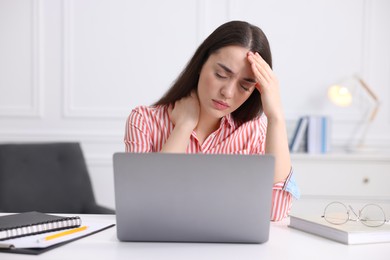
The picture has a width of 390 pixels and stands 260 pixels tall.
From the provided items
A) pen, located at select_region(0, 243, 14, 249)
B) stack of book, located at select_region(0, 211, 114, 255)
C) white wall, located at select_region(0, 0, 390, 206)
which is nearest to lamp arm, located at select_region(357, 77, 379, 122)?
white wall, located at select_region(0, 0, 390, 206)

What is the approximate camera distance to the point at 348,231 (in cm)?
130

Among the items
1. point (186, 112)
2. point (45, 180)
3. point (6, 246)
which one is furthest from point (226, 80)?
point (45, 180)

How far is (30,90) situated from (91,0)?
690mm

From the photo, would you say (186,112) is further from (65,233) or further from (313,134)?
(313,134)

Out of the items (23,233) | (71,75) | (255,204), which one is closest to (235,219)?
(255,204)

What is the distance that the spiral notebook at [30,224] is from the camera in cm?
127

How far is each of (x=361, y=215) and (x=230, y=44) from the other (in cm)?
74

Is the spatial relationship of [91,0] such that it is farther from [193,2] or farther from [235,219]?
[235,219]

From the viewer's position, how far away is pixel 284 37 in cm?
355

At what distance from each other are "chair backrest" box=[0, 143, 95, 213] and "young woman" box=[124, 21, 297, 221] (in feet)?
3.93

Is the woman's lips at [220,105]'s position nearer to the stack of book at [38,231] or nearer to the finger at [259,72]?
the finger at [259,72]

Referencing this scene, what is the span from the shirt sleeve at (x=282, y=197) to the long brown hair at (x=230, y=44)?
397 millimetres

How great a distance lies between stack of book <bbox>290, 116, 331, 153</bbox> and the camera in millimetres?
3396

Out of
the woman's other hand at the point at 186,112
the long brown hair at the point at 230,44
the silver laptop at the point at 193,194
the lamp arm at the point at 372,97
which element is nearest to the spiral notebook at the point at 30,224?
the silver laptop at the point at 193,194
